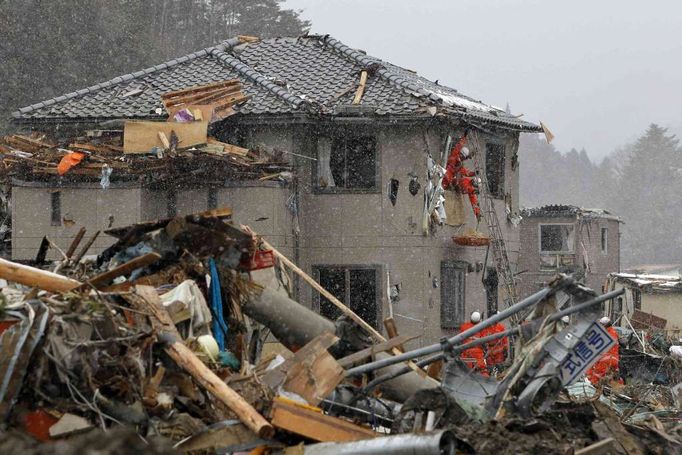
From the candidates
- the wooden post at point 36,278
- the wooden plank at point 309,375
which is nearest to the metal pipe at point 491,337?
the wooden plank at point 309,375

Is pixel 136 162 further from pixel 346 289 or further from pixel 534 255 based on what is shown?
pixel 534 255

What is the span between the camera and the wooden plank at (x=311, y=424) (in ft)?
29.8

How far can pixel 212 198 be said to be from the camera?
23.5 metres

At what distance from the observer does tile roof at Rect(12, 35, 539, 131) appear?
79.2 feet

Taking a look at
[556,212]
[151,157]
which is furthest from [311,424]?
[556,212]

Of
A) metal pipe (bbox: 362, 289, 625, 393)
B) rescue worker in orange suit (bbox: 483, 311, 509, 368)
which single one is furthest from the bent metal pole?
rescue worker in orange suit (bbox: 483, 311, 509, 368)

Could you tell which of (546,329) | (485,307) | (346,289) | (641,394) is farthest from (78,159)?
(546,329)

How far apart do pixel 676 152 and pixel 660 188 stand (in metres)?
5.45

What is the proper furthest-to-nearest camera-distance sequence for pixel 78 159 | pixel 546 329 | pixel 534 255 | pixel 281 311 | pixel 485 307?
pixel 534 255 → pixel 485 307 → pixel 78 159 → pixel 281 311 → pixel 546 329

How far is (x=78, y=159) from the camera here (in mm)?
22797

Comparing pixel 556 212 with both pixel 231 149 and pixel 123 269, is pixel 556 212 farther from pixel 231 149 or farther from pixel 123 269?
pixel 123 269

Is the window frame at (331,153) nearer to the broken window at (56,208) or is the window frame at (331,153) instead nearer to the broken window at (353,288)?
the broken window at (353,288)

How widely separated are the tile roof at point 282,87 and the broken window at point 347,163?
0.90 metres

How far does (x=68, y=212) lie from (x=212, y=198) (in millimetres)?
3243
